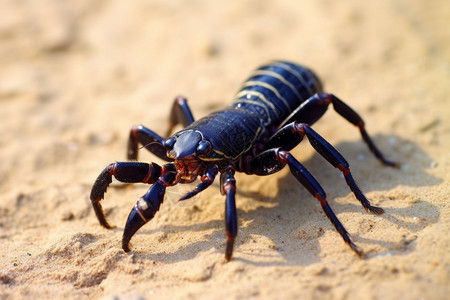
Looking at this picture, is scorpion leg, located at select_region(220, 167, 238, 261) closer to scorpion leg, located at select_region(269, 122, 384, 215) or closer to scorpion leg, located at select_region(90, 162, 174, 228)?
scorpion leg, located at select_region(90, 162, 174, 228)

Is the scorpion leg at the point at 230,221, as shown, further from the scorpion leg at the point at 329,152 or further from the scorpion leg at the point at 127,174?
the scorpion leg at the point at 329,152

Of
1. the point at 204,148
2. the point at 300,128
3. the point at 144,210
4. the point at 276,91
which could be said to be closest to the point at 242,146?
the point at 204,148

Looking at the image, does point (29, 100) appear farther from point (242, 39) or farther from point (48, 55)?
point (242, 39)

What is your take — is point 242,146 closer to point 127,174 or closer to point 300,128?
point 300,128

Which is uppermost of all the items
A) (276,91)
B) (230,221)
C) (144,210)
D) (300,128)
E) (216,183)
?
(276,91)

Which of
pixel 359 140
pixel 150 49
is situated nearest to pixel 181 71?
pixel 150 49

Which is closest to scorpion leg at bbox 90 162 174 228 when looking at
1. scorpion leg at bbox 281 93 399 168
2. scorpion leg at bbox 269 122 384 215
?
scorpion leg at bbox 269 122 384 215

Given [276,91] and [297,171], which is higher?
[276,91]
